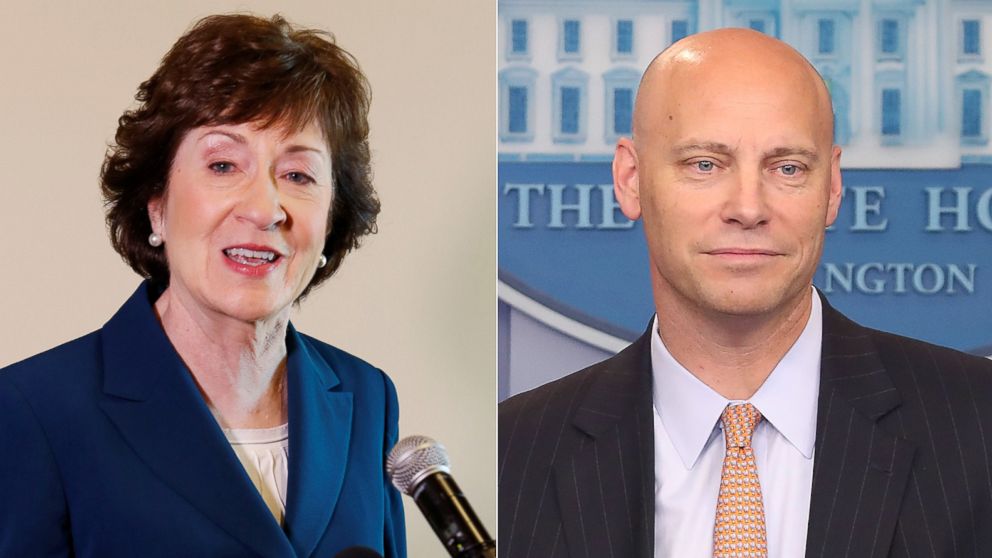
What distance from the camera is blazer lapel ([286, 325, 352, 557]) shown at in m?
2.45

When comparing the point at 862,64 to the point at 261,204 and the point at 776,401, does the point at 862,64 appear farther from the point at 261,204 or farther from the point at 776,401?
the point at 261,204

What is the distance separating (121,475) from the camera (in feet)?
7.73

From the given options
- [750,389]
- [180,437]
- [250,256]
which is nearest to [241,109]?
[250,256]

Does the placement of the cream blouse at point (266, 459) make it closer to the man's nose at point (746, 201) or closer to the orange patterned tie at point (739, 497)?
the orange patterned tie at point (739, 497)

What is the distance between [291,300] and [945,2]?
1.45 meters

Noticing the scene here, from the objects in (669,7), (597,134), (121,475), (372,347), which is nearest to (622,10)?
(669,7)

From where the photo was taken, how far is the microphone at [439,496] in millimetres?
1977

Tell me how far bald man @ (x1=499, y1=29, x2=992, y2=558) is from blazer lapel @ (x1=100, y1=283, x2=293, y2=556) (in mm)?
527

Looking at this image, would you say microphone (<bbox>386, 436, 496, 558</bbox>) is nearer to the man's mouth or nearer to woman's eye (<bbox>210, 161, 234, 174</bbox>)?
the man's mouth

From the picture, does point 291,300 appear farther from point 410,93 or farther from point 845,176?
point 845,176

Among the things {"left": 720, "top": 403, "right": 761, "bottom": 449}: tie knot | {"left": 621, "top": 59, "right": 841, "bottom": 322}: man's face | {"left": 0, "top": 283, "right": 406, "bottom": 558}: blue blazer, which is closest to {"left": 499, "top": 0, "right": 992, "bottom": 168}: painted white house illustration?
{"left": 621, "top": 59, "right": 841, "bottom": 322}: man's face

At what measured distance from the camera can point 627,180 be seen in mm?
2564

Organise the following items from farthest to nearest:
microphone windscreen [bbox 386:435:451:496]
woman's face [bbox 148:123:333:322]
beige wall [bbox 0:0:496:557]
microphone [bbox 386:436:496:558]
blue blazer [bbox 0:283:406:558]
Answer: beige wall [bbox 0:0:496:557]
woman's face [bbox 148:123:333:322]
blue blazer [bbox 0:283:406:558]
microphone windscreen [bbox 386:435:451:496]
microphone [bbox 386:436:496:558]

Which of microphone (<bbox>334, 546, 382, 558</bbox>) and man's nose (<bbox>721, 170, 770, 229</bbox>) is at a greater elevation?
man's nose (<bbox>721, 170, 770, 229</bbox>)
